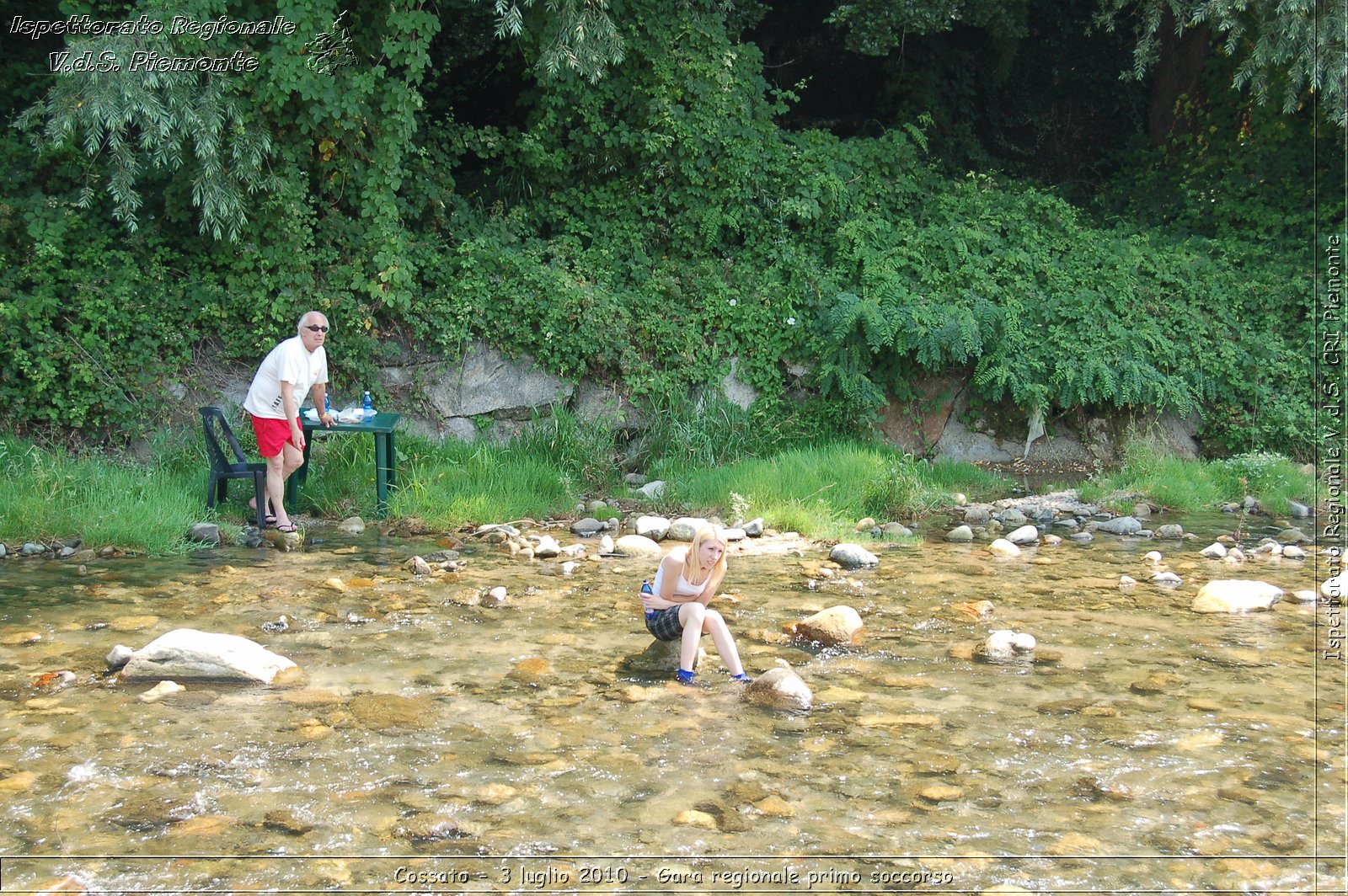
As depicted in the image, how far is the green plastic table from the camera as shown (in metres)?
8.87

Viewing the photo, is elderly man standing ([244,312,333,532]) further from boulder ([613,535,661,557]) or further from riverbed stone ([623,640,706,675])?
riverbed stone ([623,640,706,675])

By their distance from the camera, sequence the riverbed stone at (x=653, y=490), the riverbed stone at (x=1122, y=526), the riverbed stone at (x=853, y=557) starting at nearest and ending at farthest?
1. the riverbed stone at (x=853, y=557)
2. the riverbed stone at (x=1122, y=526)
3. the riverbed stone at (x=653, y=490)

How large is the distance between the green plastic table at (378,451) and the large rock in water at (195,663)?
3.46 metres

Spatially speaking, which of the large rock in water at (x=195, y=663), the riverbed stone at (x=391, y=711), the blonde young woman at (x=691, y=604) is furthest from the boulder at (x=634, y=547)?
the large rock in water at (x=195, y=663)

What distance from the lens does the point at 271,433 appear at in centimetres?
838

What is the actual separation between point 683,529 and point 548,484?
5.25ft

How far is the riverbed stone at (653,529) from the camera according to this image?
8.93 meters

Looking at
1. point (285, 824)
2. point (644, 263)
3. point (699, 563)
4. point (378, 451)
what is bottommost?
point (285, 824)

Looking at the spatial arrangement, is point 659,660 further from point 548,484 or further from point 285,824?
point 548,484

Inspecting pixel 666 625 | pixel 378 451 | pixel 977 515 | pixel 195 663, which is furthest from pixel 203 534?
pixel 977 515

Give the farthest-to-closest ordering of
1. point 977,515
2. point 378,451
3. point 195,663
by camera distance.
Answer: point 977,515, point 378,451, point 195,663

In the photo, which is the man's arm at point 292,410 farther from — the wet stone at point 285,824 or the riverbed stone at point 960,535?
the riverbed stone at point 960,535

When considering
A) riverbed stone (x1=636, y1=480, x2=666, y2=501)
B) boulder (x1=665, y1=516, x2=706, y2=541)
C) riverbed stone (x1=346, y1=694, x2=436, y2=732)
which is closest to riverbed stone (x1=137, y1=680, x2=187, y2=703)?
riverbed stone (x1=346, y1=694, x2=436, y2=732)

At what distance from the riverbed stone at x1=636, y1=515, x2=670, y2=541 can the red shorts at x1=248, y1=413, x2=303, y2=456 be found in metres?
2.73
